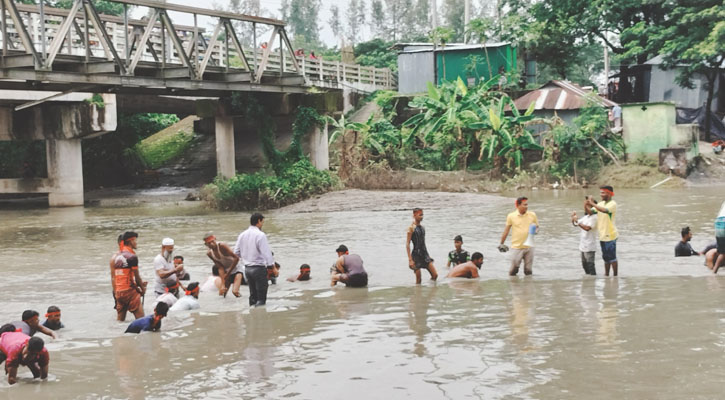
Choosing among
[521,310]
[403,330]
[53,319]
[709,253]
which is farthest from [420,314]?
[709,253]

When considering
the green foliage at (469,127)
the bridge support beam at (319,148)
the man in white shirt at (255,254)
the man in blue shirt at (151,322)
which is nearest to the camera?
the man in blue shirt at (151,322)

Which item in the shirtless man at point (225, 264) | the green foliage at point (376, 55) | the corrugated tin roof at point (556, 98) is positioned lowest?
the shirtless man at point (225, 264)

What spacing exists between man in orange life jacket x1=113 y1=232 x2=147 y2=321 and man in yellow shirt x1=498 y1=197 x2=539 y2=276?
5.66 metres

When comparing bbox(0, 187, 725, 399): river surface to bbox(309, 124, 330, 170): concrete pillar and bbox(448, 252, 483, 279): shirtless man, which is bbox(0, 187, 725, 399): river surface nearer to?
bbox(448, 252, 483, 279): shirtless man

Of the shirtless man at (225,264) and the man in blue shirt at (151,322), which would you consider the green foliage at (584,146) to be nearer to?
the shirtless man at (225,264)

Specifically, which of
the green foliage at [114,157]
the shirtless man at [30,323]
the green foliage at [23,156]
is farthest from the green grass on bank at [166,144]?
the shirtless man at [30,323]

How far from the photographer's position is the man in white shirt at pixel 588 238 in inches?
516

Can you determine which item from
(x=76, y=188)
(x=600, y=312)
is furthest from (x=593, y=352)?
(x=76, y=188)

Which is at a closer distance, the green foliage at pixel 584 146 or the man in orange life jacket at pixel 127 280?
the man in orange life jacket at pixel 127 280

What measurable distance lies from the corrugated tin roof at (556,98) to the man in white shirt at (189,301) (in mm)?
25412

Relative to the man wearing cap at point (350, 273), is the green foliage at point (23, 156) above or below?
above

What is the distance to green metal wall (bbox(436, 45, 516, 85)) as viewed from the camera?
42.4m

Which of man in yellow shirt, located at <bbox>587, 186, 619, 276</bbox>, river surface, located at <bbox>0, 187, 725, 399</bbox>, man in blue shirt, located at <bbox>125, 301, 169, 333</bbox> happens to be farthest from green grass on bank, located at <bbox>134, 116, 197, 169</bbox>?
man in blue shirt, located at <bbox>125, 301, 169, 333</bbox>

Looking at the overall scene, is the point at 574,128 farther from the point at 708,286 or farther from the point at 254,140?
the point at 708,286
